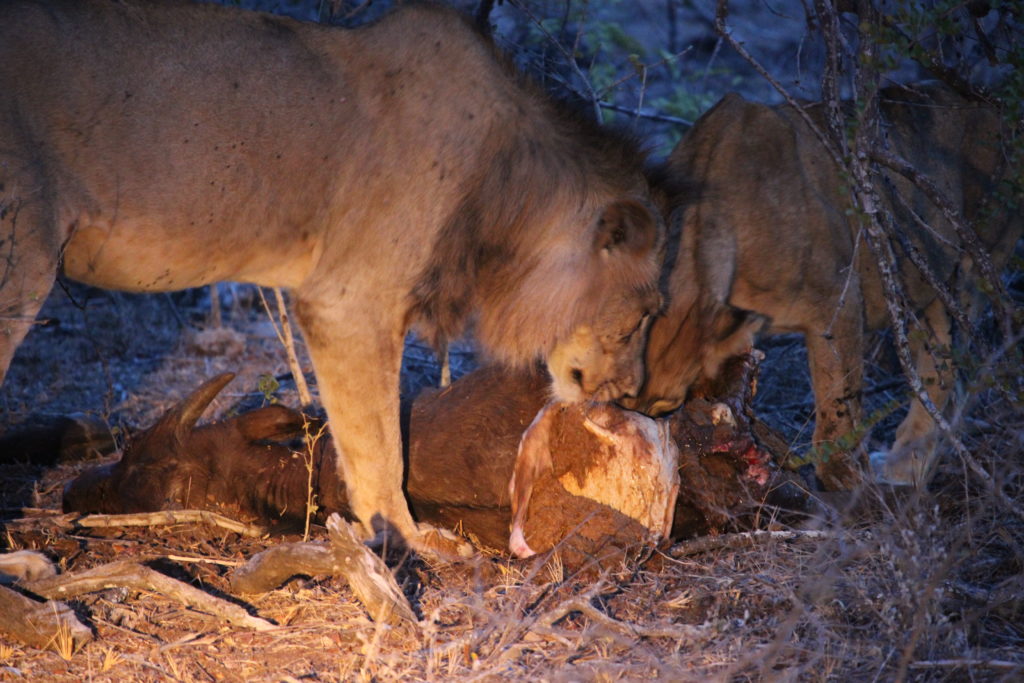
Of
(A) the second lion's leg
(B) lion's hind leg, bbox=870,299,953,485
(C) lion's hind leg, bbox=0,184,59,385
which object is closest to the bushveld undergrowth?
(B) lion's hind leg, bbox=870,299,953,485

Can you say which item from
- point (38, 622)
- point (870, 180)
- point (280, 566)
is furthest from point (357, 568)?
point (870, 180)

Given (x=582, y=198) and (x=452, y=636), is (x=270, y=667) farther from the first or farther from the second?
(x=582, y=198)

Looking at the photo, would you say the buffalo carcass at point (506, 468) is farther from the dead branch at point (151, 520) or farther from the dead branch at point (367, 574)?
the dead branch at point (367, 574)

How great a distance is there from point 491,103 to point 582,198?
1.63 ft

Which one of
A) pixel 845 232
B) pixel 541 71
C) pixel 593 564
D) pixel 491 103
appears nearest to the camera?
pixel 593 564

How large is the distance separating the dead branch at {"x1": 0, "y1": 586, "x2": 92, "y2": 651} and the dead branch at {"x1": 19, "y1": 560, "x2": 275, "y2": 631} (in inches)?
5.9

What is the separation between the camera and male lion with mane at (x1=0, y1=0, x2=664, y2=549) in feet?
10.9

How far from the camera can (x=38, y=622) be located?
308 cm

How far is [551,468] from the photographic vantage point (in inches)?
142

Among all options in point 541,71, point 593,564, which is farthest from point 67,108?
point 541,71

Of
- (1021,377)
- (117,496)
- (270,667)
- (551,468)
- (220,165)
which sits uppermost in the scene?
(220,165)

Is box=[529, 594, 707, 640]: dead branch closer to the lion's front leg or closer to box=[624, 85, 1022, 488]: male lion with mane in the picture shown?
the lion's front leg

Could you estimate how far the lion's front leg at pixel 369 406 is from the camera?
3.77 metres

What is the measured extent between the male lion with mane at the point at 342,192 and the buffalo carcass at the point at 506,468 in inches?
7.5
